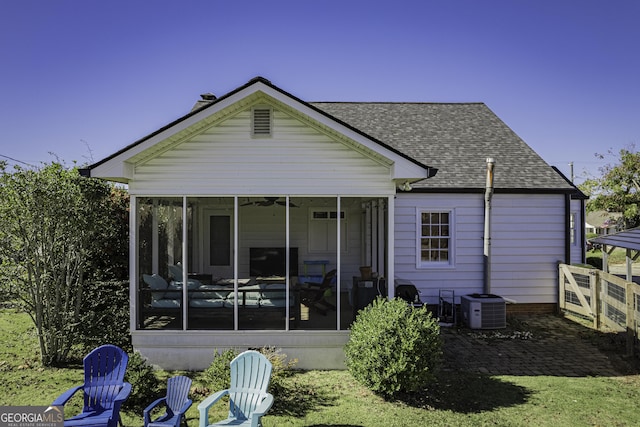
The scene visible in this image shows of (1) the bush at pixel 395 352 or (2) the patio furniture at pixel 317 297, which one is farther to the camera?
(2) the patio furniture at pixel 317 297

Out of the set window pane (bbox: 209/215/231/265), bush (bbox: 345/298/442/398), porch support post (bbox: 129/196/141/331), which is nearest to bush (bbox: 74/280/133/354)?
porch support post (bbox: 129/196/141/331)

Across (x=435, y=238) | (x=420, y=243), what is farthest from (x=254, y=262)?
(x=435, y=238)

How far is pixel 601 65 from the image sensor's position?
1525 centimetres

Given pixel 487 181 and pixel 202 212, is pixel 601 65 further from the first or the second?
pixel 202 212

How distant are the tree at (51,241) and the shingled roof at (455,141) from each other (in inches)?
271

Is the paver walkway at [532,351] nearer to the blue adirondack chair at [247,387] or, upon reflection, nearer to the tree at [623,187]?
the blue adirondack chair at [247,387]

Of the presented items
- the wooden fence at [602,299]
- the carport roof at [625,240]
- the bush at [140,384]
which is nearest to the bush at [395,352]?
the bush at [140,384]

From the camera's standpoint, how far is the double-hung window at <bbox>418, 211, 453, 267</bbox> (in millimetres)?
11938

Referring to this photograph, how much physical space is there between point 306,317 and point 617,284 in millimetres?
7010

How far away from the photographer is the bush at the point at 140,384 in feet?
20.2

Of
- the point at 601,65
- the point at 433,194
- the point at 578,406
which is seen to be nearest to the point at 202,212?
the point at 433,194

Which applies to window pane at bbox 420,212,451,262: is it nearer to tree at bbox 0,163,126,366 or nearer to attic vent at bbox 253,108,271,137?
attic vent at bbox 253,108,271,137

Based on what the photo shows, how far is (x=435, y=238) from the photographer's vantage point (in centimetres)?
1196

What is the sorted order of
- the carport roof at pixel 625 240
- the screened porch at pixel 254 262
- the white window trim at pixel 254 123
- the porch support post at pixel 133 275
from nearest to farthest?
the porch support post at pixel 133 275
the white window trim at pixel 254 123
the screened porch at pixel 254 262
the carport roof at pixel 625 240
